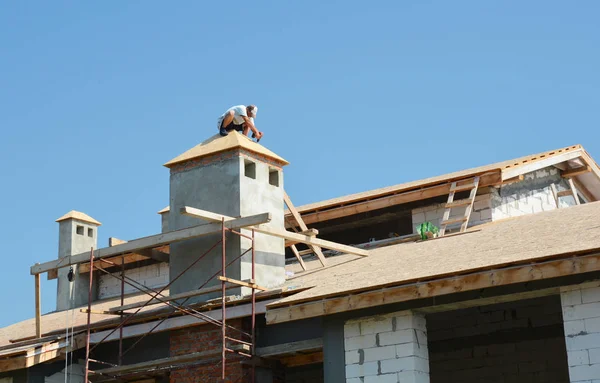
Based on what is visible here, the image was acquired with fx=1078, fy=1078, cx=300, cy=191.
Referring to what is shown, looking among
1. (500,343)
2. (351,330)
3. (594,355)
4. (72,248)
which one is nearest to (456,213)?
(500,343)

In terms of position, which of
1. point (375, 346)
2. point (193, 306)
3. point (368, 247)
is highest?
point (368, 247)

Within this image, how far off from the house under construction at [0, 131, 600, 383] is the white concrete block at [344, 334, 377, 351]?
2 cm

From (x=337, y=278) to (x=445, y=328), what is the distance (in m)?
2.80

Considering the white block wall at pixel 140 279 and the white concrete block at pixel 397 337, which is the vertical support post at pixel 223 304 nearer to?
the white concrete block at pixel 397 337

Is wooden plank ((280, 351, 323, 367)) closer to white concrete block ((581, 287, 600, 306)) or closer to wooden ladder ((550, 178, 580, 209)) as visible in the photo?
white concrete block ((581, 287, 600, 306))

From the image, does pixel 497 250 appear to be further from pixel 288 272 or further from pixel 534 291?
pixel 288 272

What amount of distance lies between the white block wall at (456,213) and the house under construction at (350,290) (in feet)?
0.11

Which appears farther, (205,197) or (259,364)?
(205,197)

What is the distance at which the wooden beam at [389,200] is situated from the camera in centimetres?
2322

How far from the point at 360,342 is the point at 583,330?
368 cm

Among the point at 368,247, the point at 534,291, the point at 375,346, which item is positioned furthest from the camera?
the point at 368,247

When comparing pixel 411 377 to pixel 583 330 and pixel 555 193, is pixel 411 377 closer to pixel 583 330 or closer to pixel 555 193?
pixel 583 330

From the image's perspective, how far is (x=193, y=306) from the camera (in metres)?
20.1

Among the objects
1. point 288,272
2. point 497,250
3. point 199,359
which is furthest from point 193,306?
point 497,250
